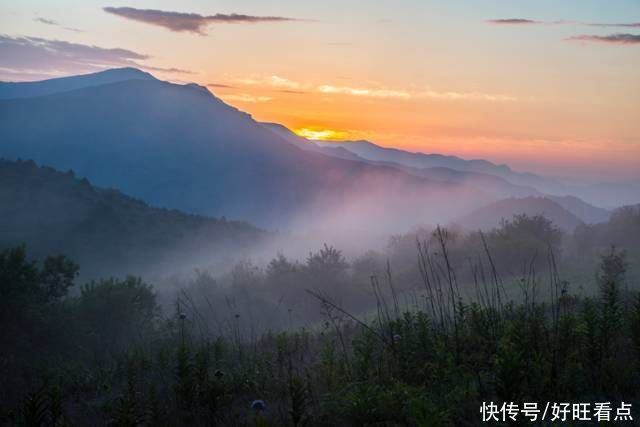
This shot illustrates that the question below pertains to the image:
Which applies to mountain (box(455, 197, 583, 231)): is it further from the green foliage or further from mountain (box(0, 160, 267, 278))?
the green foliage

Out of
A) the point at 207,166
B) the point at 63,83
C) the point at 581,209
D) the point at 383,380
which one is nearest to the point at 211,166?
the point at 207,166

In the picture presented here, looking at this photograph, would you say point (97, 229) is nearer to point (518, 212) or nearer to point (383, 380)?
point (518, 212)

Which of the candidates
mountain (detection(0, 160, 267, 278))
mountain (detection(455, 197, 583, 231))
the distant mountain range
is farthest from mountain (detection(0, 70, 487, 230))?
mountain (detection(0, 160, 267, 278))

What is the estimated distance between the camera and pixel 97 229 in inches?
1891

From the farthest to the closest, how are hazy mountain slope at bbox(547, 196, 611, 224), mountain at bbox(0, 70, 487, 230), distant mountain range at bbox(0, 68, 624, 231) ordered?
hazy mountain slope at bbox(547, 196, 611, 224) → mountain at bbox(0, 70, 487, 230) → distant mountain range at bbox(0, 68, 624, 231)

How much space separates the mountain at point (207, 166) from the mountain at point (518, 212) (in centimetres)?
2964

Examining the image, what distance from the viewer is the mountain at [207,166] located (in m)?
107

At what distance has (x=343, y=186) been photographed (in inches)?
4456

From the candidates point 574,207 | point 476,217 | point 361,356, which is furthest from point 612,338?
point 574,207

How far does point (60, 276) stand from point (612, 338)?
67.0ft

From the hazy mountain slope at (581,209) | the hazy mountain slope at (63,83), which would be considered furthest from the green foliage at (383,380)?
the hazy mountain slope at (63,83)

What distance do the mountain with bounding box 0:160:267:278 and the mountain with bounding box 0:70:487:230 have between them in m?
45.7

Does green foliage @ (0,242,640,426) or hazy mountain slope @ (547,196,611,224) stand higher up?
green foliage @ (0,242,640,426)

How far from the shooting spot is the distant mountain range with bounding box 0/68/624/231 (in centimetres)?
10638
